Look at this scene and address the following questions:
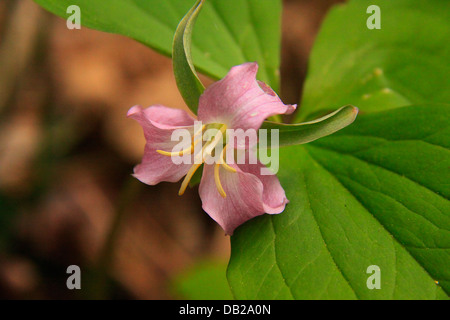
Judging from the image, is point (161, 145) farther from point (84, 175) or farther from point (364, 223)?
point (84, 175)

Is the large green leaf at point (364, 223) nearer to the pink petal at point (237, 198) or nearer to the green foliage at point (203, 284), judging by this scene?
the pink petal at point (237, 198)

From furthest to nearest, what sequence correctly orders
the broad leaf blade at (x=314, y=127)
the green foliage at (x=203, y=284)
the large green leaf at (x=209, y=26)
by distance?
the green foliage at (x=203, y=284)
the large green leaf at (x=209, y=26)
the broad leaf blade at (x=314, y=127)

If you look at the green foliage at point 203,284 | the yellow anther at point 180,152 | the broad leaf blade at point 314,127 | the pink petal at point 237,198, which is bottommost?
the green foliage at point 203,284

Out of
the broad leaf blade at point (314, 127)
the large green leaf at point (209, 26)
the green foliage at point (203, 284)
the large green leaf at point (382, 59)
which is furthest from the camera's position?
the green foliage at point (203, 284)

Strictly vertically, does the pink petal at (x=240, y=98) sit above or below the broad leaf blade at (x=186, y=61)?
below

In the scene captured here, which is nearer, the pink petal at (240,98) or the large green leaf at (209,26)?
the pink petal at (240,98)

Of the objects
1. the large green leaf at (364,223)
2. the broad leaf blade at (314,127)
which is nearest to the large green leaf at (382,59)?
the large green leaf at (364,223)

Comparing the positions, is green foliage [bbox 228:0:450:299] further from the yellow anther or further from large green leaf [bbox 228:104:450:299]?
the yellow anther
